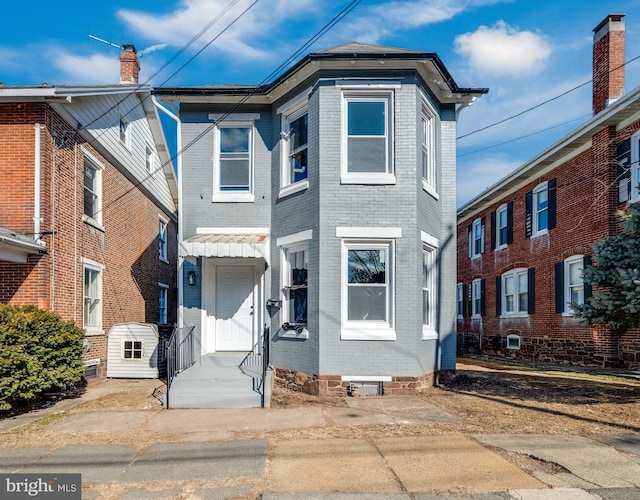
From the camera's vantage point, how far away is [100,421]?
25.9 ft

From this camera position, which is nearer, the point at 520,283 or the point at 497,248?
the point at 520,283

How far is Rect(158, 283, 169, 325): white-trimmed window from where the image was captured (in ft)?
60.6

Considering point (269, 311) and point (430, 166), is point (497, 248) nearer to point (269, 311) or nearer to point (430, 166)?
point (430, 166)

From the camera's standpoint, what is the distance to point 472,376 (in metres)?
12.4

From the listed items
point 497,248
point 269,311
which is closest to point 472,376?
point 269,311

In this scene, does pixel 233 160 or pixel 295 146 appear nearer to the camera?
pixel 295 146

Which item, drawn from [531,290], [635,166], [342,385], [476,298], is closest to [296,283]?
[342,385]

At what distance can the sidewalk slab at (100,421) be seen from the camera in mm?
7402

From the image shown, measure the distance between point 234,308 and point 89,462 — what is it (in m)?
5.61

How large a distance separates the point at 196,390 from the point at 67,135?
6432 mm

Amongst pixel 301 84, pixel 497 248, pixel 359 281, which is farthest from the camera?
pixel 497 248

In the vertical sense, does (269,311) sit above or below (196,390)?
above

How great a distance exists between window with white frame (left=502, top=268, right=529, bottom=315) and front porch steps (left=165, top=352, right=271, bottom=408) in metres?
12.2

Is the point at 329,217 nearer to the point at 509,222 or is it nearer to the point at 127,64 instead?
the point at 127,64
